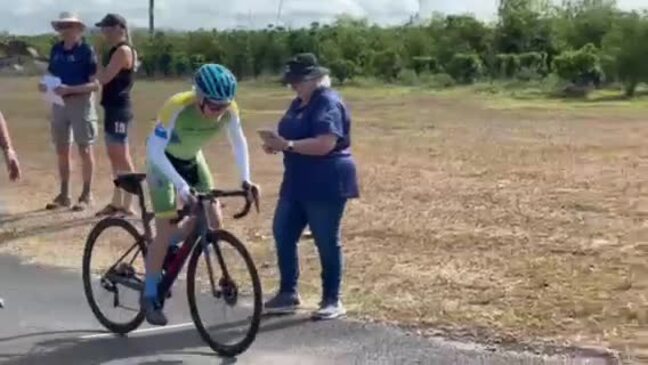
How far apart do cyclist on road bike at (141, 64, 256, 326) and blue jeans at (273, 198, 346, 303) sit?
2.62 feet

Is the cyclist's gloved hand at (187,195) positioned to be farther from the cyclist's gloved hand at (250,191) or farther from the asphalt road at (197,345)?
the asphalt road at (197,345)

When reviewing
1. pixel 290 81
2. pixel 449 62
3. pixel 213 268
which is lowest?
pixel 449 62

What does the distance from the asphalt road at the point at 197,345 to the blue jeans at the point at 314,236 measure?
266 millimetres

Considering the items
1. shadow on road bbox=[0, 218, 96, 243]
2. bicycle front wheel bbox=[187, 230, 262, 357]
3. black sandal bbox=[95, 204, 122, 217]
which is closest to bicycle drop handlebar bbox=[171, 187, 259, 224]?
bicycle front wheel bbox=[187, 230, 262, 357]

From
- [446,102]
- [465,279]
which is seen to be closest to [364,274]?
[465,279]

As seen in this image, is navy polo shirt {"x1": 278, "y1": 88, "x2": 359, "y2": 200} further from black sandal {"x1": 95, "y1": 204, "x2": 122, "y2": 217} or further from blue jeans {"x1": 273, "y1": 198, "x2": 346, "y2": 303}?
black sandal {"x1": 95, "y1": 204, "x2": 122, "y2": 217}

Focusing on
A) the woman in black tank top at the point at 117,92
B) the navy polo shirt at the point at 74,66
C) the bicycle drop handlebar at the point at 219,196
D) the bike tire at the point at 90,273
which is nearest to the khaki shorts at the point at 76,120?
the navy polo shirt at the point at 74,66

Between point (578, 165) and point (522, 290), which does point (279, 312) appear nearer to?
point (522, 290)

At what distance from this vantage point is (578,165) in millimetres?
19156

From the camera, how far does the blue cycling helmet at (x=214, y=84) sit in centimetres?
780

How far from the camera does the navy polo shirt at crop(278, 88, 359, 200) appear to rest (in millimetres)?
8719

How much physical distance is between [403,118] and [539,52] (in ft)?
105

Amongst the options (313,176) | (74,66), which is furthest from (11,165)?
(74,66)

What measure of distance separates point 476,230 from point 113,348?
521 centimetres
